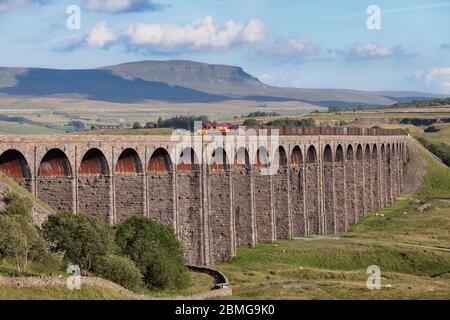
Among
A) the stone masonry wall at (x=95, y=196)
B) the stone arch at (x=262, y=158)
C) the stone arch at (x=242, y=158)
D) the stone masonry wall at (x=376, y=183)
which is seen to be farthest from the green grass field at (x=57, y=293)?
the stone masonry wall at (x=376, y=183)

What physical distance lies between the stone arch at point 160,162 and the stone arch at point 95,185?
7.62 m

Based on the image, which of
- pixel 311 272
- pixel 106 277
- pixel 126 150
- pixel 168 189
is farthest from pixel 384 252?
pixel 106 277

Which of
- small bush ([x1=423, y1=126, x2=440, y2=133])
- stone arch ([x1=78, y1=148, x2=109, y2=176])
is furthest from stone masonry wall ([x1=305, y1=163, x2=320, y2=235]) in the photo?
small bush ([x1=423, y1=126, x2=440, y2=133])

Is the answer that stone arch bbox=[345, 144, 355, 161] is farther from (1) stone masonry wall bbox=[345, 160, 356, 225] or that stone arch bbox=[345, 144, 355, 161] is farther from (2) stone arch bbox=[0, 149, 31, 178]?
(2) stone arch bbox=[0, 149, 31, 178]

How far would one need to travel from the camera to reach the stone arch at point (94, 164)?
5856 cm

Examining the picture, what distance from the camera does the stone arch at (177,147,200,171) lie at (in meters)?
69.6

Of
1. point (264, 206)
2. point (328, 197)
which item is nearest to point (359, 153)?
point (328, 197)

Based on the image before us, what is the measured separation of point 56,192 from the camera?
55.1 meters

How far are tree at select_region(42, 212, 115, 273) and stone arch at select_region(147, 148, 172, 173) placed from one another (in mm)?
19968

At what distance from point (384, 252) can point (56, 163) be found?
102 ft

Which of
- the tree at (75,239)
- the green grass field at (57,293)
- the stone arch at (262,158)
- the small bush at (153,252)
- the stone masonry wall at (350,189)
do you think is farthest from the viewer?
the stone masonry wall at (350,189)

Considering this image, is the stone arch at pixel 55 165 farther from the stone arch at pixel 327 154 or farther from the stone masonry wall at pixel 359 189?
the stone masonry wall at pixel 359 189

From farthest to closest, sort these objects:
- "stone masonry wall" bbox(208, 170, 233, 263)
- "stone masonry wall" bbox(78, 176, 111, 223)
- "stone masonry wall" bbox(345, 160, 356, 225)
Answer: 1. "stone masonry wall" bbox(345, 160, 356, 225)
2. "stone masonry wall" bbox(208, 170, 233, 263)
3. "stone masonry wall" bbox(78, 176, 111, 223)

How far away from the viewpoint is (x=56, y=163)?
55.4 metres
